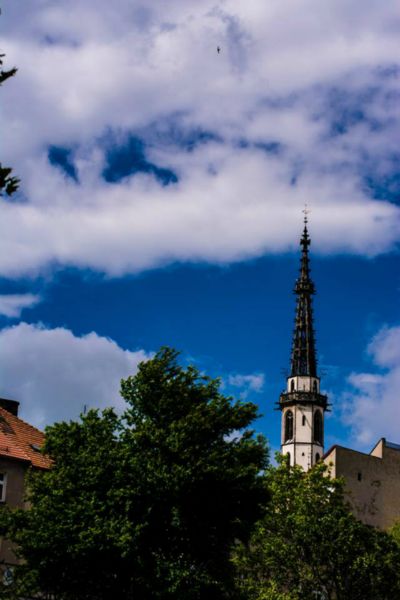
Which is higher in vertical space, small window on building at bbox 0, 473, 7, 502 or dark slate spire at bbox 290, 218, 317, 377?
dark slate spire at bbox 290, 218, 317, 377

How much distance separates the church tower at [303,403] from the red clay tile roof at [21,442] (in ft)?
247

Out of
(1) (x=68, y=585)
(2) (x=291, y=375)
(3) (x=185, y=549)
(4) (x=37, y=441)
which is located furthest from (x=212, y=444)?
(2) (x=291, y=375)

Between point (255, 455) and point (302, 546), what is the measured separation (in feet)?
64.4

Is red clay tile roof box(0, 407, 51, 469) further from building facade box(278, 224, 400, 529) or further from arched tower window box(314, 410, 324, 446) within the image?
arched tower window box(314, 410, 324, 446)

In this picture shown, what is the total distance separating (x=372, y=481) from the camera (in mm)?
89250

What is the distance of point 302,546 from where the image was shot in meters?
57.9

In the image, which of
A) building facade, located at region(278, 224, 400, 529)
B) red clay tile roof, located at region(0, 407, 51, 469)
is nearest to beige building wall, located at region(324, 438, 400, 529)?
building facade, located at region(278, 224, 400, 529)

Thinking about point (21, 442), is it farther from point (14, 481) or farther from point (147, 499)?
point (147, 499)

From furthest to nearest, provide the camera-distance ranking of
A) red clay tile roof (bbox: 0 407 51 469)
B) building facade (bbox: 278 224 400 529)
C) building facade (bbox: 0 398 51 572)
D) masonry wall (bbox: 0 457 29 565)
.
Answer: building facade (bbox: 278 224 400 529)
red clay tile roof (bbox: 0 407 51 469)
masonry wall (bbox: 0 457 29 565)
building facade (bbox: 0 398 51 572)

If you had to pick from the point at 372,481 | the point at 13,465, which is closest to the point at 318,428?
the point at 372,481

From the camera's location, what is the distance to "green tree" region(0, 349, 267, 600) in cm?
3728

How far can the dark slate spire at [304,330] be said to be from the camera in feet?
421

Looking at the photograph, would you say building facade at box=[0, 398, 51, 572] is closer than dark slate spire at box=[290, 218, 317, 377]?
Yes

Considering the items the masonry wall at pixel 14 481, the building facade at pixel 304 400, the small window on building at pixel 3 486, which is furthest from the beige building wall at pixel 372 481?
the small window on building at pixel 3 486
